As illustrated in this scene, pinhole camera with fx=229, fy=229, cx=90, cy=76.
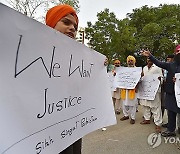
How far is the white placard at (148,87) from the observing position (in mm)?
4375

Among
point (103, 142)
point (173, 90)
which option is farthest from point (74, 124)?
point (173, 90)

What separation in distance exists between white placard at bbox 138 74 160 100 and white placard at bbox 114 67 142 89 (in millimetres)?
207

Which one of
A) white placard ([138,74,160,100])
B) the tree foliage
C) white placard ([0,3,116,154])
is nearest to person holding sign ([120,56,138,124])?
white placard ([138,74,160,100])

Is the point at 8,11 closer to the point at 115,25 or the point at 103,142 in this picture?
the point at 103,142

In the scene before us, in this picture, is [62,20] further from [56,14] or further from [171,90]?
[171,90]

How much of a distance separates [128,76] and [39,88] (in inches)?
145

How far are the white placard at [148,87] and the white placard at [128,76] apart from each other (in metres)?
0.21

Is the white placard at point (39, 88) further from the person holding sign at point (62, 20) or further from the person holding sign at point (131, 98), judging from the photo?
the person holding sign at point (131, 98)

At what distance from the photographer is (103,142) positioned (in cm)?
366

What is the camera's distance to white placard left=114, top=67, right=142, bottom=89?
4.50 meters

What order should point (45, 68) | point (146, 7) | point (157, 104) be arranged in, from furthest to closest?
point (146, 7) → point (157, 104) → point (45, 68)

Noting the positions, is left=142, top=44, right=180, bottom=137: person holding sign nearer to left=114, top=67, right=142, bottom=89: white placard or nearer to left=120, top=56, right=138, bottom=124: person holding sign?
left=114, top=67, right=142, bottom=89: white placard

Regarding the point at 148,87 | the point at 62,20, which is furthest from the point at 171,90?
the point at 62,20

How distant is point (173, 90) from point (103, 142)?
1410 mm
